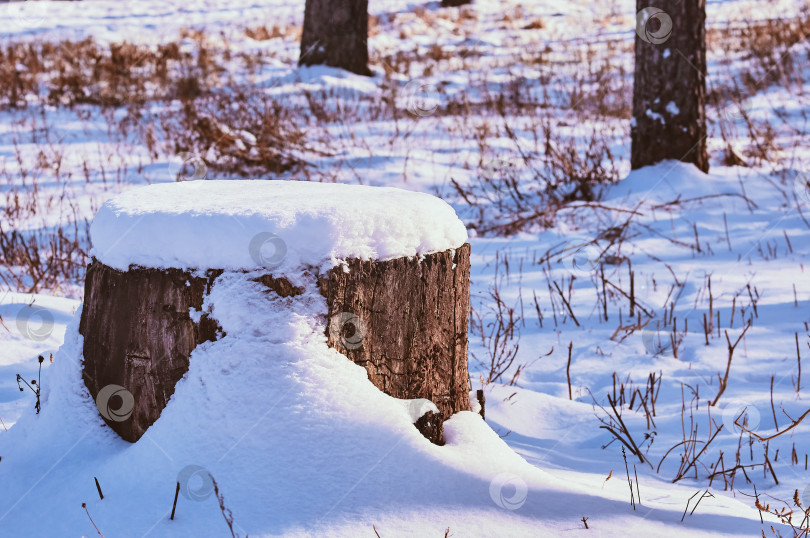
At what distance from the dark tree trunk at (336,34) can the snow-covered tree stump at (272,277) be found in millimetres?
8483

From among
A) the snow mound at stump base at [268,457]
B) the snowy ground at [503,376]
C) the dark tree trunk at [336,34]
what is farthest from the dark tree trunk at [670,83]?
the dark tree trunk at [336,34]

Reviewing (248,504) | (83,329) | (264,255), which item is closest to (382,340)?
(264,255)

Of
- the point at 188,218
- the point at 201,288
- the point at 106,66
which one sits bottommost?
the point at 201,288

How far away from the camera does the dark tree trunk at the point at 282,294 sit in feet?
5.83

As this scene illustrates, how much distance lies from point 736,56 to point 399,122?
597 cm

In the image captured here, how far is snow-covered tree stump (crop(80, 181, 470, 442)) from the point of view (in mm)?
1725

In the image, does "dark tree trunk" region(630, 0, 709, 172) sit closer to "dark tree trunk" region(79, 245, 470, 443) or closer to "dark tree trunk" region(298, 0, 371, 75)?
"dark tree trunk" region(79, 245, 470, 443)

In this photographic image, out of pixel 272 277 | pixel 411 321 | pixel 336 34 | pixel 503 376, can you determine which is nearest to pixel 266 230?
pixel 272 277

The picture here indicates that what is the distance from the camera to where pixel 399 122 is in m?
8.20

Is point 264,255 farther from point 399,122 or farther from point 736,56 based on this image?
point 736,56

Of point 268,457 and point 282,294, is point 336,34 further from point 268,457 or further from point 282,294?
point 268,457

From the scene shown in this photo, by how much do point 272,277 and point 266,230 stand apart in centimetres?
11

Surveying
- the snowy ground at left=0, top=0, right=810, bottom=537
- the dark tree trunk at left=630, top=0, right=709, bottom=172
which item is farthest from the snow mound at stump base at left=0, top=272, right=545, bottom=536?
the dark tree trunk at left=630, top=0, right=709, bottom=172

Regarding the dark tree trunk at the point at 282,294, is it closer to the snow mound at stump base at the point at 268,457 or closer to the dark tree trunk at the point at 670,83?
the snow mound at stump base at the point at 268,457
